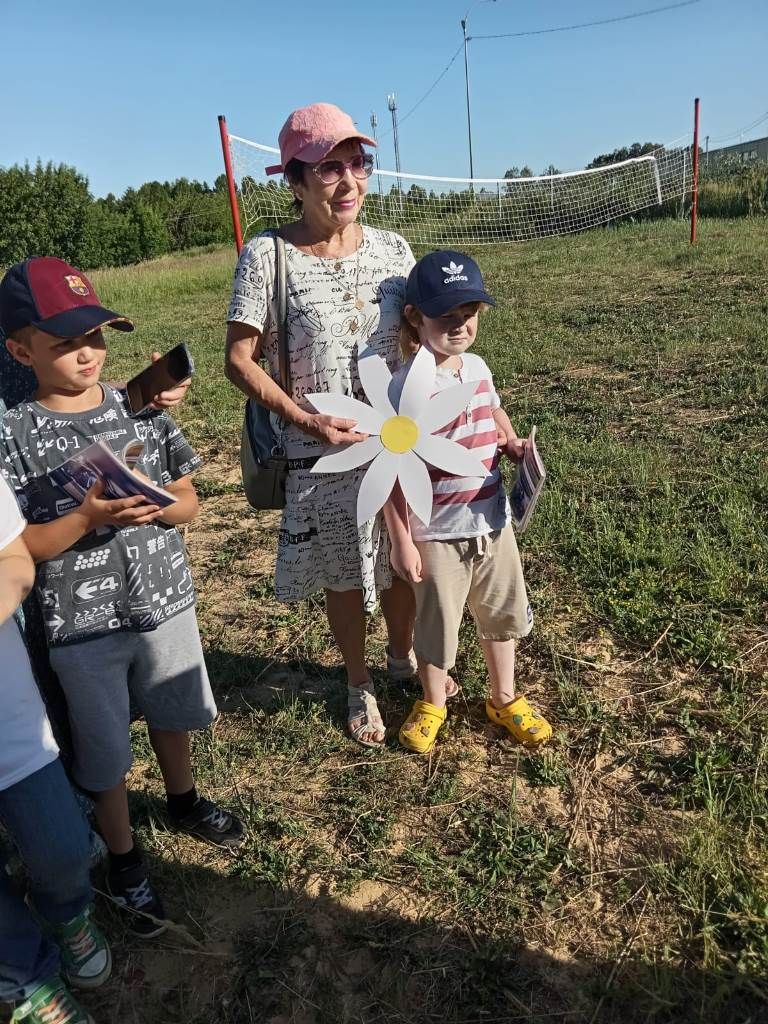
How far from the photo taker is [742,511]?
11.2 feet

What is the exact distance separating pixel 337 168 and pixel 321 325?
1.34ft

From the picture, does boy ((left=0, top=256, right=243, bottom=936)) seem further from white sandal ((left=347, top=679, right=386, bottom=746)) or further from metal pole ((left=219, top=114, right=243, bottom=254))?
metal pole ((left=219, top=114, right=243, bottom=254))

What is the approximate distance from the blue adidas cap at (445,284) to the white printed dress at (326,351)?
19 centimetres

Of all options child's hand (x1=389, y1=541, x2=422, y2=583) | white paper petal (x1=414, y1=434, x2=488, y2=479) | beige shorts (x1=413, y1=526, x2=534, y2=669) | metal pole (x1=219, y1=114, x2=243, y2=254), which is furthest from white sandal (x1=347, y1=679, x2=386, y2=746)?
metal pole (x1=219, y1=114, x2=243, y2=254)

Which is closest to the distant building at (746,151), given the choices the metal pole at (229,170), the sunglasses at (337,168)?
the metal pole at (229,170)

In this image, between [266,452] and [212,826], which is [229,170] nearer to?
[266,452]

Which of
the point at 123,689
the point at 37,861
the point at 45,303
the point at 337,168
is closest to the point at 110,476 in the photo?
the point at 45,303

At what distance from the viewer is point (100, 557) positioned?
5.43ft

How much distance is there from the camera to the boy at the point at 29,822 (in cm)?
145

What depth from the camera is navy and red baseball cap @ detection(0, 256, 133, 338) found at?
59.7 inches

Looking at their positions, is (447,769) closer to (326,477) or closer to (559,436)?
Result: (326,477)

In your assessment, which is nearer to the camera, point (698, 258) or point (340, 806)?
point (340, 806)

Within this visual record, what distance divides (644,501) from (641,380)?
2403 millimetres

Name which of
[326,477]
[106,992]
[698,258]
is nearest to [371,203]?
[698,258]
